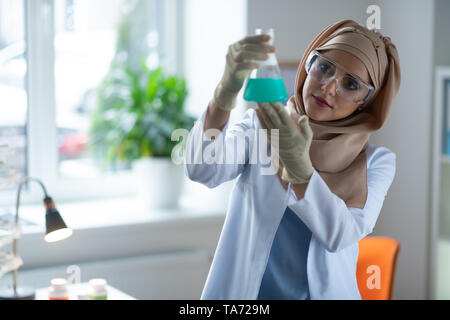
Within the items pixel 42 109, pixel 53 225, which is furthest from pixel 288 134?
pixel 42 109

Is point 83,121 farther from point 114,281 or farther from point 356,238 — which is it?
point 356,238

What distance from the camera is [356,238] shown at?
942 millimetres

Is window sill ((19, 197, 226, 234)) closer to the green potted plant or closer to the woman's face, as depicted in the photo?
the green potted plant

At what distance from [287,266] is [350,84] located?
1.06 feet

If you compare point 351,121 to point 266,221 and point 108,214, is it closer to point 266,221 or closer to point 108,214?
point 266,221

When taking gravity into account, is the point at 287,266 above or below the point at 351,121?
below

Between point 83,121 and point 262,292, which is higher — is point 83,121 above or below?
above

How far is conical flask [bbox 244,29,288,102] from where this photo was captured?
83cm

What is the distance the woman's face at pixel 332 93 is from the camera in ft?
3.08

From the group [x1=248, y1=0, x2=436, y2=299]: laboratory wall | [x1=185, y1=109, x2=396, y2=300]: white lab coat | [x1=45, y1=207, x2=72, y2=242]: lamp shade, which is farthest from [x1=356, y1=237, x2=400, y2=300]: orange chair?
[x1=45, y1=207, x2=72, y2=242]: lamp shade

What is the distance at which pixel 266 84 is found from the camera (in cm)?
84

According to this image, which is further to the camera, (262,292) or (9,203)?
(9,203)
